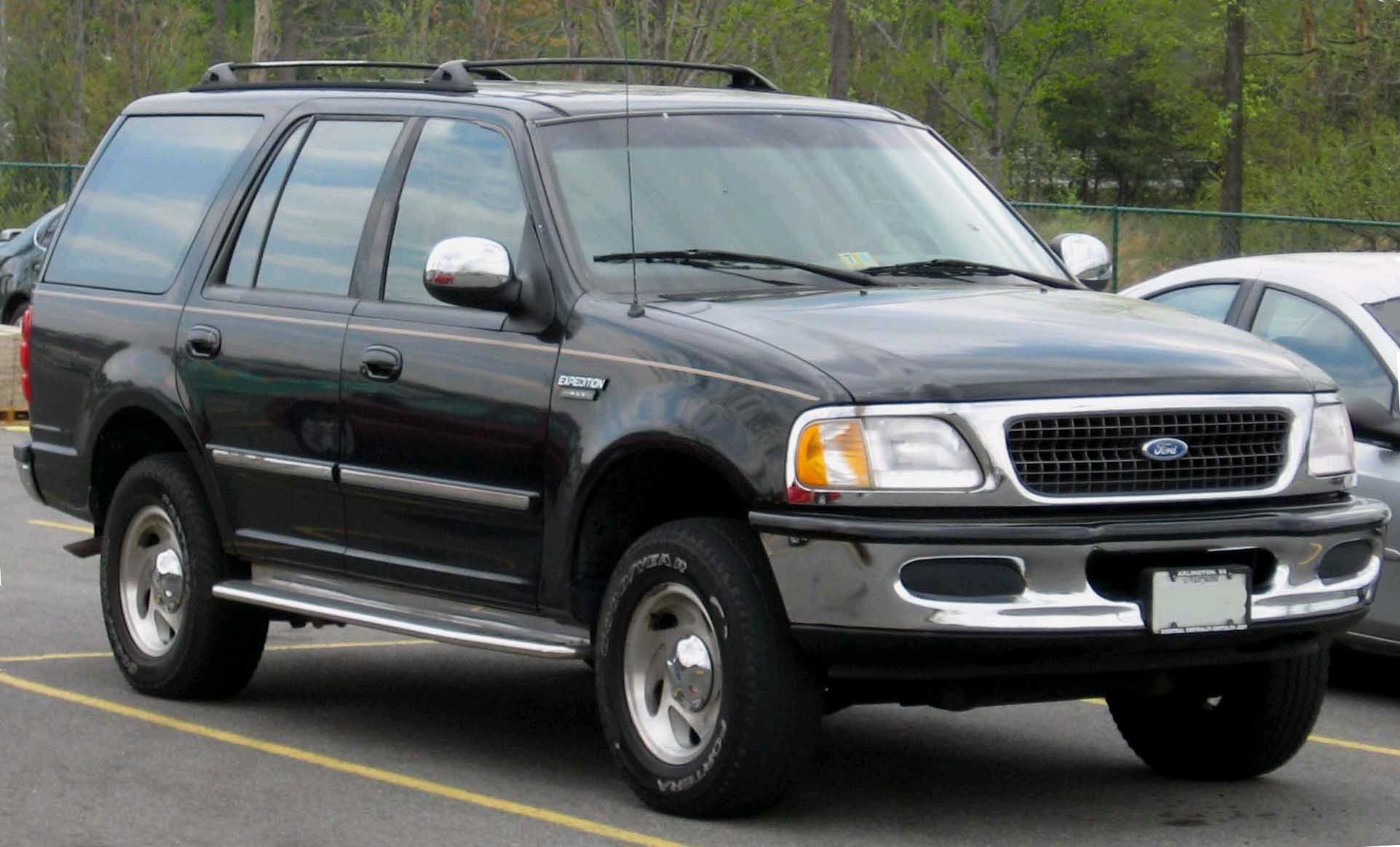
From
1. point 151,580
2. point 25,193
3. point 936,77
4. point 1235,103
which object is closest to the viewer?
point 151,580

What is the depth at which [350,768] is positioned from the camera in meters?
6.99

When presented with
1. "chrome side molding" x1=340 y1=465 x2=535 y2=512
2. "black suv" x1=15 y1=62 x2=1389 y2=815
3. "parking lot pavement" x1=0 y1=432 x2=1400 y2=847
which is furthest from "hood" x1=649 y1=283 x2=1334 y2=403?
"parking lot pavement" x1=0 y1=432 x2=1400 y2=847

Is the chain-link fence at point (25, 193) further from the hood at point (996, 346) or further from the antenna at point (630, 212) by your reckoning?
the hood at point (996, 346)

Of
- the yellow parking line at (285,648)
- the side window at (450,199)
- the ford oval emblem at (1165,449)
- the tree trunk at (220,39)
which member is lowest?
the yellow parking line at (285,648)

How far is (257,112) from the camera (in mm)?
8188

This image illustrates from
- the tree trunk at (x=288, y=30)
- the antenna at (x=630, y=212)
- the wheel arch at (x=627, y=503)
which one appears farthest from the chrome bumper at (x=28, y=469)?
the tree trunk at (x=288, y=30)

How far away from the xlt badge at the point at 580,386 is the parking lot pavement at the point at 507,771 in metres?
1.12

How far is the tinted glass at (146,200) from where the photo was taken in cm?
827

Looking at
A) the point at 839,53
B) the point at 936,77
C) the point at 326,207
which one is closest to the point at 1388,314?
the point at 326,207

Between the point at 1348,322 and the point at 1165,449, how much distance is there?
128 inches

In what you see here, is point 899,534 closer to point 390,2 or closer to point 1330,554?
point 1330,554

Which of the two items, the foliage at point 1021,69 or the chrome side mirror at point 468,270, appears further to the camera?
the foliage at point 1021,69

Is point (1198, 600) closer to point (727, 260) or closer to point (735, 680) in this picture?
point (735, 680)

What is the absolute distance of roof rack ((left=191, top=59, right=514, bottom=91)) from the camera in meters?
7.54
